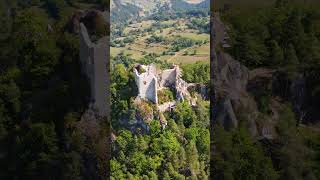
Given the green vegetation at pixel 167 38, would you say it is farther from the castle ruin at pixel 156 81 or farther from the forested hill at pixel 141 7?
the castle ruin at pixel 156 81

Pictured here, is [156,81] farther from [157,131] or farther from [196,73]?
[157,131]

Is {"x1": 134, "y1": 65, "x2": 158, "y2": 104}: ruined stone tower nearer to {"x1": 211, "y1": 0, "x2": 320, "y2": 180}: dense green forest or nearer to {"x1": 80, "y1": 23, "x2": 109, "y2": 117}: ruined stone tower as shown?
{"x1": 80, "y1": 23, "x2": 109, "y2": 117}: ruined stone tower

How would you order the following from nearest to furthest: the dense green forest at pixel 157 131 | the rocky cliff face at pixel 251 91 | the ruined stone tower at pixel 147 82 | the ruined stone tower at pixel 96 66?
the rocky cliff face at pixel 251 91 → the ruined stone tower at pixel 96 66 → the ruined stone tower at pixel 147 82 → the dense green forest at pixel 157 131

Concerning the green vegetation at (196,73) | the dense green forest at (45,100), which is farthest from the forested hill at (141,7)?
the dense green forest at (45,100)

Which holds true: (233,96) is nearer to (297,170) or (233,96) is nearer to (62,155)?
(297,170)

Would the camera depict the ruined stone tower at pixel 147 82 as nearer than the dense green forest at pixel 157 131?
Yes

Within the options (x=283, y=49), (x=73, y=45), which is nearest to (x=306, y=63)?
(x=283, y=49)

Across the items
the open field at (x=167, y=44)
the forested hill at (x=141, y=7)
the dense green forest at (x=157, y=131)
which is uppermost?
the forested hill at (x=141, y=7)
